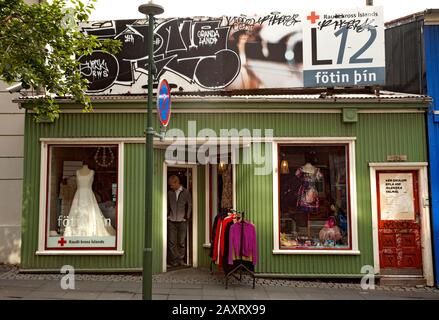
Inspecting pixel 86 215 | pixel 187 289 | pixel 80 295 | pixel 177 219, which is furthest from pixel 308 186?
pixel 80 295

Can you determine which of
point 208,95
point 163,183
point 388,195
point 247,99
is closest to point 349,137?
point 388,195

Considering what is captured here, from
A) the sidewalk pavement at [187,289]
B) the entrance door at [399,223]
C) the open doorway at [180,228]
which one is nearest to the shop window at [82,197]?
the sidewalk pavement at [187,289]

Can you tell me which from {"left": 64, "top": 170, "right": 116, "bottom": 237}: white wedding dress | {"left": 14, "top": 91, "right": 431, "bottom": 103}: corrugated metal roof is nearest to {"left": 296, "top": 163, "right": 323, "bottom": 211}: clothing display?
{"left": 14, "top": 91, "right": 431, "bottom": 103}: corrugated metal roof

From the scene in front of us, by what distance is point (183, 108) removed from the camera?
972 cm

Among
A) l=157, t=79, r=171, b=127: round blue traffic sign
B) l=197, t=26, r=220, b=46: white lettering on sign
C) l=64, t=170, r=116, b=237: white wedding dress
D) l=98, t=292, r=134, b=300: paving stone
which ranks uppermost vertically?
l=197, t=26, r=220, b=46: white lettering on sign

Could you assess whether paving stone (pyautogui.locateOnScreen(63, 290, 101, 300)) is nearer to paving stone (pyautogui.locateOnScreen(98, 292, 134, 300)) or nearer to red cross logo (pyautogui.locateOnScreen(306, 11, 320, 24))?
paving stone (pyautogui.locateOnScreen(98, 292, 134, 300))

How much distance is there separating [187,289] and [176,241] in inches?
79.0

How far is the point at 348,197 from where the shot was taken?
9664 mm

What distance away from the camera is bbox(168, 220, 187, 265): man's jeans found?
33.8ft

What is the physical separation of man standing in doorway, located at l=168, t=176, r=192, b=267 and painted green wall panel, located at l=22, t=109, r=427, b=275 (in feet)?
1.97

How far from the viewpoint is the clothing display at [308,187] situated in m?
9.93

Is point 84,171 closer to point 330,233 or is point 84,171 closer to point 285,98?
point 285,98

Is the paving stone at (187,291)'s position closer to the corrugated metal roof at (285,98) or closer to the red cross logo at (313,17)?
the corrugated metal roof at (285,98)
